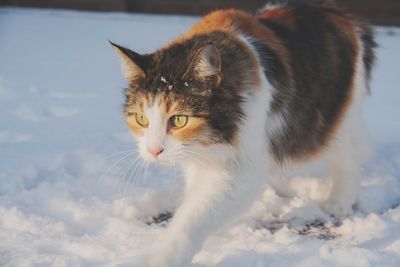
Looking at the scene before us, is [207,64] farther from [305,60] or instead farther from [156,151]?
[305,60]

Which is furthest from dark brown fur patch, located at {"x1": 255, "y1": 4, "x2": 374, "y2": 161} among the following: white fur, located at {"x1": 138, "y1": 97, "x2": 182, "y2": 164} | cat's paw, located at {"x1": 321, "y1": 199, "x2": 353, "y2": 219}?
white fur, located at {"x1": 138, "y1": 97, "x2": 182, "y2": 164}

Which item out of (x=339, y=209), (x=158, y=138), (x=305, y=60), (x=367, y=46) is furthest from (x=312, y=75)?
(x=158, y=138)

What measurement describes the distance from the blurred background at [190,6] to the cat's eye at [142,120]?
4564mm

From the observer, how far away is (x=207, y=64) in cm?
211

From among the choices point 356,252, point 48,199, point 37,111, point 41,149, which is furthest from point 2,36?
point 356,252

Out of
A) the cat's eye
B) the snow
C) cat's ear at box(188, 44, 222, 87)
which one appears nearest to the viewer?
cat's ear at box(188, 44, 222, 87)

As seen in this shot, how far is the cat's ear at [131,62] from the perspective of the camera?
221 cm

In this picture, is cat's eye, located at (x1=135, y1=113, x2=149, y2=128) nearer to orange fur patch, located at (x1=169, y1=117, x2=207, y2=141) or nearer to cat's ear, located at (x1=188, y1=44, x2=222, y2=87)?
orange fur patch, located at (x1=169, y1=117, x2=207, y2=141)

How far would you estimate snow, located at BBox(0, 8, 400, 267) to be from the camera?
2.37m

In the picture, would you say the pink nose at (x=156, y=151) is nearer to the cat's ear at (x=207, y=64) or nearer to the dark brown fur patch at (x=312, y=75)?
the cat's ear at (x=207, y=64)

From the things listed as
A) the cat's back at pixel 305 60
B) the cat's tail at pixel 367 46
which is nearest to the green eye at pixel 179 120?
the cat's back at pixel 305 60

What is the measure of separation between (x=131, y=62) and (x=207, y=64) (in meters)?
0.32

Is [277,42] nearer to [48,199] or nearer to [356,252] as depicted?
[356,252]

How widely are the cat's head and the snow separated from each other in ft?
1.61
